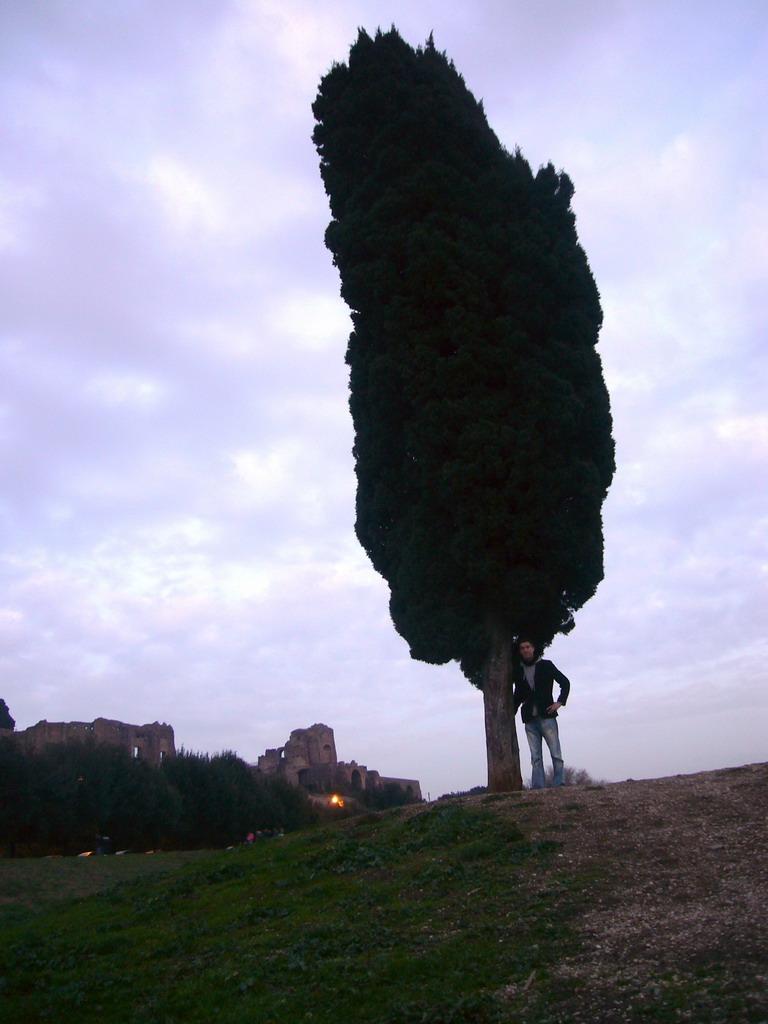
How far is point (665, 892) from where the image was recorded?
7.12 m

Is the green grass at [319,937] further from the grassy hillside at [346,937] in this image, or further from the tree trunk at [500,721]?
the tree trunk at [500,721]

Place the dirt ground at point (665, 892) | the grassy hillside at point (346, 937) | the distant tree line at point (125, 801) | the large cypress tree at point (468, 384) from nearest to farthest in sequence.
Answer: the dirt ground at point (665, 892), the grassy hillside at point (346, 937), the large cypress tree at point (468, 384), the distant tree line at point (125, 801)

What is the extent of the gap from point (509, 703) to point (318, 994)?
9084 millimetres

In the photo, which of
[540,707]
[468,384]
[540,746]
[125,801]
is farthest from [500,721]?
[125,801]

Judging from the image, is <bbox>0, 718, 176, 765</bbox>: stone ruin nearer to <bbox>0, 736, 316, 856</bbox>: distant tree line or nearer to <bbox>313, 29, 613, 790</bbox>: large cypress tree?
<bbox>0, 736, 316, 856</bbox>: distant tree line

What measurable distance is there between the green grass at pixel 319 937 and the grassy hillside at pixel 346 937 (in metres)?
0.02

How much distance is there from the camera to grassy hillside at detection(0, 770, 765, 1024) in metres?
5.56

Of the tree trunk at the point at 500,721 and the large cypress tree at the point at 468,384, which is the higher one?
the large cypress tree at the point at 468,384

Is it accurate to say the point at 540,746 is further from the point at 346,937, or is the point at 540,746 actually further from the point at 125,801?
the point at 125,801

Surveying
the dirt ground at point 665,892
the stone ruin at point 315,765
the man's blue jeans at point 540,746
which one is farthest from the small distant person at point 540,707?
the stone ruin at point 315,765

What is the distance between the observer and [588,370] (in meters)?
16.4

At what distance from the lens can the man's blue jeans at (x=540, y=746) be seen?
13.3 m

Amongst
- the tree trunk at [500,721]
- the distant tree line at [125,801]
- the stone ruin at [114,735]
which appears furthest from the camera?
the stone ruin at [114,735]

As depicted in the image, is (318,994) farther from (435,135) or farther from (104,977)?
(435,135)
